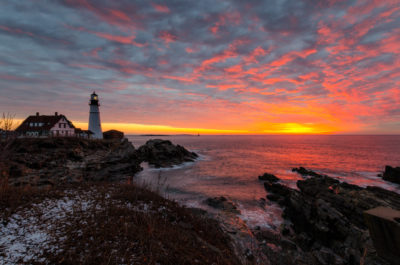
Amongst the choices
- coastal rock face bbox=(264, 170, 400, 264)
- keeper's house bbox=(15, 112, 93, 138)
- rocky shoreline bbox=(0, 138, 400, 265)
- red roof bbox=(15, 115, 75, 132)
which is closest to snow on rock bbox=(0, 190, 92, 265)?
rocky shoreline bbox=(0, 138, 400, 265)

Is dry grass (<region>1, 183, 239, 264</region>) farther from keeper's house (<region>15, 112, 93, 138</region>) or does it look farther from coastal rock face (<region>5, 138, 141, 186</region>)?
keeper's house (<region>15, 112, 93, 138</region>)

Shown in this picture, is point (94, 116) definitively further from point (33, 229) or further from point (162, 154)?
point (33, 229)

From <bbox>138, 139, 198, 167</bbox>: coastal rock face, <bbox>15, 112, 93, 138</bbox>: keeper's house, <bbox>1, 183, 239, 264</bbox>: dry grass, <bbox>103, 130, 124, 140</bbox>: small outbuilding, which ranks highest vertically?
<bbox>15, 112, 93, 138</bbox>: keeper's house

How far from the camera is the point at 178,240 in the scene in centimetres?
525

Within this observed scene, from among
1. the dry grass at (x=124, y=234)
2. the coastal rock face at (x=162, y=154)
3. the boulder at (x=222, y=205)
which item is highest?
the dry grass at (x=124, y=234)

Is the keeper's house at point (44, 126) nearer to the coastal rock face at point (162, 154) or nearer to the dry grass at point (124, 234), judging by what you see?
the coastal rock face at point (162, 154)

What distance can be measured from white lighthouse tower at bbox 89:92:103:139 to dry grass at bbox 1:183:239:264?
1893 inches

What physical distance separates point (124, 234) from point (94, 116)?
5256 cm

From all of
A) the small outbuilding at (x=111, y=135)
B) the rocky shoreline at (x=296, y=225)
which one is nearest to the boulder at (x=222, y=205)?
the rocky shoreline at (x=296, y=225)

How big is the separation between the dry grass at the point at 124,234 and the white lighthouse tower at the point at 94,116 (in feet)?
158

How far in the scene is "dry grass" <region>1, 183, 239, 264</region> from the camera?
4051 millimetres

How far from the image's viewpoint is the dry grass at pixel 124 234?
4051 millimetres

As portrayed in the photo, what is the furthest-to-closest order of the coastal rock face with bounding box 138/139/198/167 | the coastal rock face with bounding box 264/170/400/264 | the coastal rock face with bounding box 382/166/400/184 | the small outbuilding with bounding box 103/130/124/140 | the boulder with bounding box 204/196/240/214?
the small outbuilding with bounding box 103/130/124/140, the coastal rock face with bounding box 138/139/198/167, the coastal rock face with bounding box 382/166/400/184, the boulder with bounding box 204/196/240/214, the coastal rock face with bounding box 264/170/400/264

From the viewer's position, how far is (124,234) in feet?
15.9
